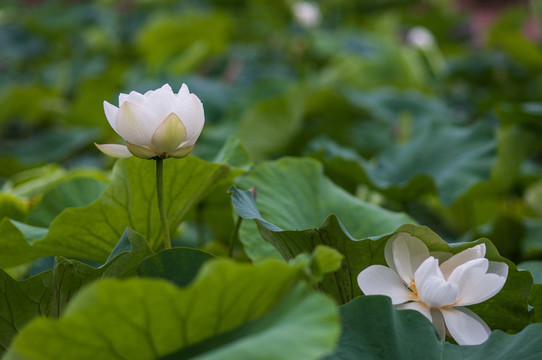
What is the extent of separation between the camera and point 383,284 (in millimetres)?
592

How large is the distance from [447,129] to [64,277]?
0.92 m

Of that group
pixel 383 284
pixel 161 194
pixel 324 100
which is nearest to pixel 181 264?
pixel 161 194

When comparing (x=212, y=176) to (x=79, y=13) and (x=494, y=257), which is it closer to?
(x=494, y=257)

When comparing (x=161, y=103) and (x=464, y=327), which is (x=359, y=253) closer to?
(x=464, y=327)

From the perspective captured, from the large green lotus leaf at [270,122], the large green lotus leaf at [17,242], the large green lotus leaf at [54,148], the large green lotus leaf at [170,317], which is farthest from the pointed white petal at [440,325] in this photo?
the large green lotus leaf at [54,148]

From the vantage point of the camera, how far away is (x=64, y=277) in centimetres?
59

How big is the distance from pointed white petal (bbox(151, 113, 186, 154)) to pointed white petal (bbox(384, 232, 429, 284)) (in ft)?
0.69

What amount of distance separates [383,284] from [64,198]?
1.50 feet

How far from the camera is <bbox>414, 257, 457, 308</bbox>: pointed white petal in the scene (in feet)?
1.80

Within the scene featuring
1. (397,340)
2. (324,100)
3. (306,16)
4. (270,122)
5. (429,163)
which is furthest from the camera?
(306,16)

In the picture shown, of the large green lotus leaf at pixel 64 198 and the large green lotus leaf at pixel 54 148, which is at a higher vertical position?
the large green lotus leaf at pixel 64 198

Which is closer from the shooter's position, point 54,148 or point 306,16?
point 54,148

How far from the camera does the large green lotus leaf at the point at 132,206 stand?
0.73 metres

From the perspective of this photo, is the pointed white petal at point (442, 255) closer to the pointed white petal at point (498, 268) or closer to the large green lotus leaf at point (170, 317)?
the pointed white petal at point (498, 268)
